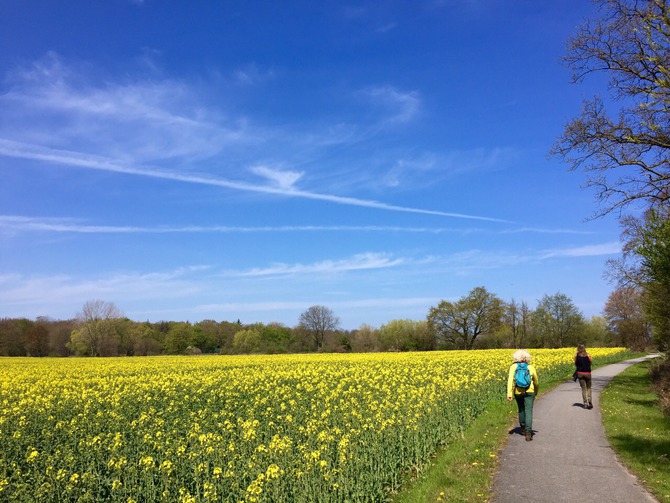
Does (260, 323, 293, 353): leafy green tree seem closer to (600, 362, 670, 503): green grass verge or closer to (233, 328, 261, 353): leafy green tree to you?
(233, 328, 261, 353): leafy green tree

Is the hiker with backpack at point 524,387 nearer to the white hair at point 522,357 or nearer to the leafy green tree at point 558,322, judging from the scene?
the white hair at point 522,357

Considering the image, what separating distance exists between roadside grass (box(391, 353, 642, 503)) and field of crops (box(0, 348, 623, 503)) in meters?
0.36

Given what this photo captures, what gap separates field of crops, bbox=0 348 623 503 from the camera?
295 inches

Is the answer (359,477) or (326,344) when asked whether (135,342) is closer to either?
(326,344)

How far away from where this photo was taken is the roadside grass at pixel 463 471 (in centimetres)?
747

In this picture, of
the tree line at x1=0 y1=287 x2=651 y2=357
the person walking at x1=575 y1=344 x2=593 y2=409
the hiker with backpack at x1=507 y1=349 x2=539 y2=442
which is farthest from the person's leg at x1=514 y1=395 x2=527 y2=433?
the tree line at x1=0 y1=287 x2=651 y2=357

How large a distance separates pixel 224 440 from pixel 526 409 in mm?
7081

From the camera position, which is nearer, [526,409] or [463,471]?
[463,471]

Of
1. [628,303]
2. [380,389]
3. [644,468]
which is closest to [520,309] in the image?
[628,303]

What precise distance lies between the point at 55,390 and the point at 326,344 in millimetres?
80316

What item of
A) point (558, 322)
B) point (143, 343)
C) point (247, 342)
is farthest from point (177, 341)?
point (558, 322)

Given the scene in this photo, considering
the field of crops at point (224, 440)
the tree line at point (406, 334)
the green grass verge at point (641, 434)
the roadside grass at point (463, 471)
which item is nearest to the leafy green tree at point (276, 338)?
the tree line at point (406, 334)

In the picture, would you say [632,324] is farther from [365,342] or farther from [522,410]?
[522,410]

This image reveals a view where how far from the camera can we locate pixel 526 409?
37.1 ft
